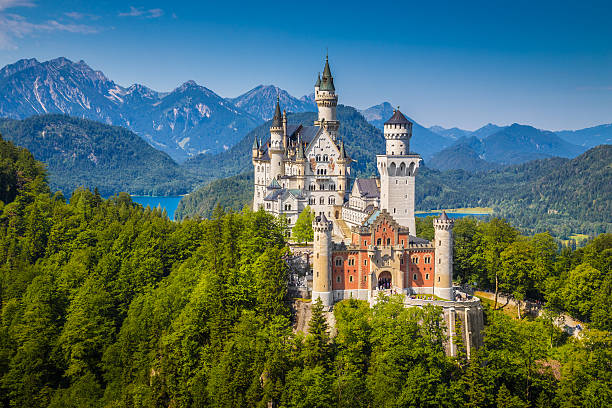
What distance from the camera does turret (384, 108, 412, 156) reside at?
7775cm

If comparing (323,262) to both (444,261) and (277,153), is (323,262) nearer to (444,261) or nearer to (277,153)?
(444,261)

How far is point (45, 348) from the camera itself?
2813 inches

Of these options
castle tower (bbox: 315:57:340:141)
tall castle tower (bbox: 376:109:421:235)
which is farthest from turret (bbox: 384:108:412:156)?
castle tower (bbox: 315:57:340:141)

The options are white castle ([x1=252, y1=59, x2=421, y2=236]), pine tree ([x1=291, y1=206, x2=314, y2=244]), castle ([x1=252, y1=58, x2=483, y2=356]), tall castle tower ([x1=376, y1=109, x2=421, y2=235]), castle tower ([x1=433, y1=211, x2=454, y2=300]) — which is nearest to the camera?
castle ([x1=252, y1=58, x2=483, y2=356])

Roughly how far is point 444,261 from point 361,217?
66.9 ft

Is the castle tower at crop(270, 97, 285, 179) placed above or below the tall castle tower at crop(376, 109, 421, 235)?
above

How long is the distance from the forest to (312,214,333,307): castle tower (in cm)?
225

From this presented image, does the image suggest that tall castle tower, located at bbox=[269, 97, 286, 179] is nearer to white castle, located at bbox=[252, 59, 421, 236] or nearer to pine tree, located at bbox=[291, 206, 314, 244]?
white castle, located at bbox=[252, 59, 421, 236]

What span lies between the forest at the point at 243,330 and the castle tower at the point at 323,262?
Result: 2.25 metres

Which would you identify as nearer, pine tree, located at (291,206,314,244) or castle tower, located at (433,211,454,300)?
castle tower, located at (433,211,454,300)

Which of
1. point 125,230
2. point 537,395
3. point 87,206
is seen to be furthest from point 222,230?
point 537,395

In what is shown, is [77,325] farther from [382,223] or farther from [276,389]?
[382,223]

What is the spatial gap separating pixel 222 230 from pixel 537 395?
42.9 metres

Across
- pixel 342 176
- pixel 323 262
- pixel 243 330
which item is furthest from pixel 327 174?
pixel 243 330
